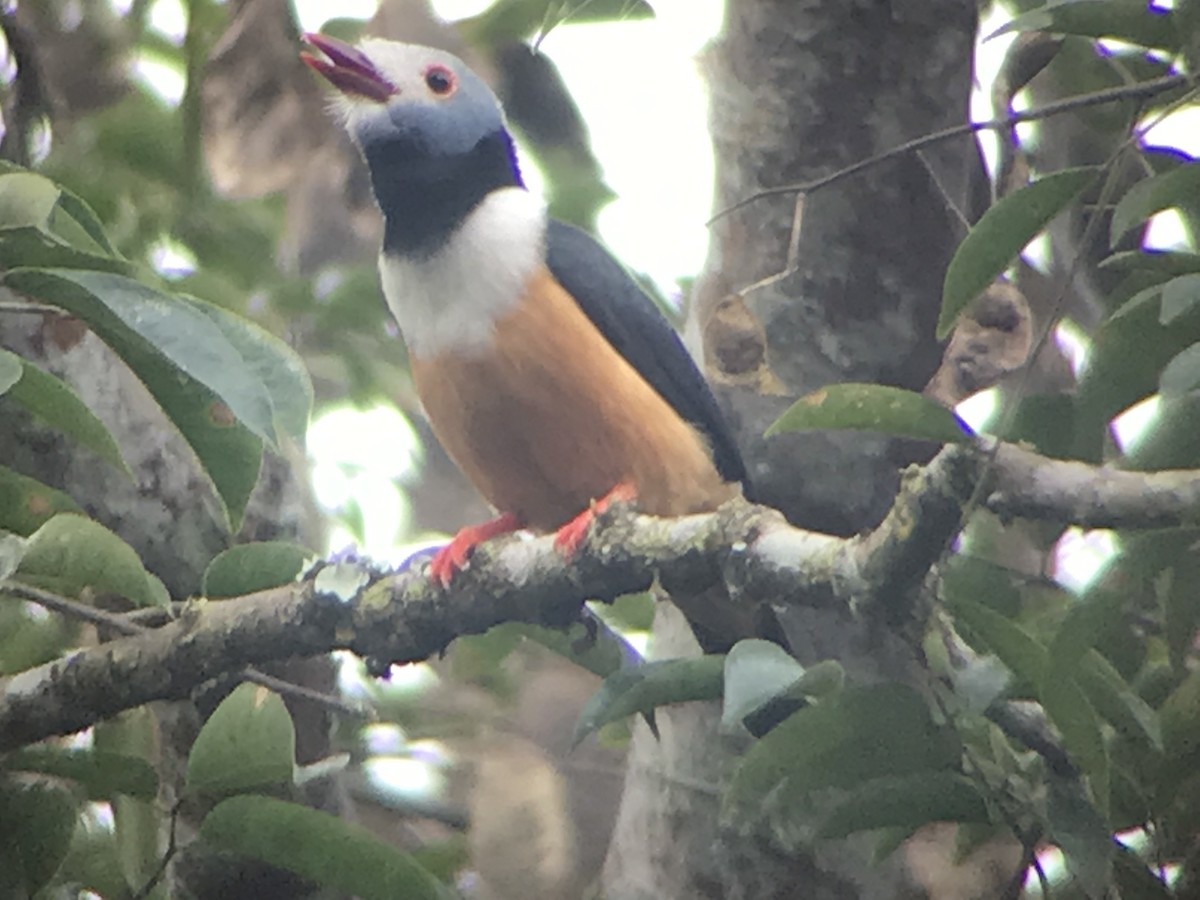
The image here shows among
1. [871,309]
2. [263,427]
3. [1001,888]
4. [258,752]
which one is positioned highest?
[263,427]

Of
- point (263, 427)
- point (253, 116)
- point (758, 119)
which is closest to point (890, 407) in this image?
point (263, 427)

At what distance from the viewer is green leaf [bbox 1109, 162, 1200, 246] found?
1.72m

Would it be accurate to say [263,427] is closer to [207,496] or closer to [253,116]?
[207,496]

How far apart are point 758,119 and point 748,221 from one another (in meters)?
0.18

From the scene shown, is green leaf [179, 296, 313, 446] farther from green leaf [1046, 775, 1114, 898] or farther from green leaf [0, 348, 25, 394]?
green leaf [1046, 775, 1114, 898]

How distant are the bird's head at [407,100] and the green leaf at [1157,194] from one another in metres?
1.55

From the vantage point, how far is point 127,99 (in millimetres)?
3125

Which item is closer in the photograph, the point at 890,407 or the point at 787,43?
the point at 890,407

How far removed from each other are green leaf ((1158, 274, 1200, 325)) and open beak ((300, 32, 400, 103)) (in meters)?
1.81

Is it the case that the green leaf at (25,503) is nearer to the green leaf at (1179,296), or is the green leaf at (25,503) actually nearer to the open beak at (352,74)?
the open beak at (352,74)

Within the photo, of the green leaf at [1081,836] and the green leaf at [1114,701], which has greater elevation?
the green leaf at [1114,701]

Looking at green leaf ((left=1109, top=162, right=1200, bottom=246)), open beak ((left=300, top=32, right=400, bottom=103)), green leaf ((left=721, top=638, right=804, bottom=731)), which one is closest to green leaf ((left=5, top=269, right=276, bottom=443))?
green leaf ((left=721, top=638, right=804, bottom=731))

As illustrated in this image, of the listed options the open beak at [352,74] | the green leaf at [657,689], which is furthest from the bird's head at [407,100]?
the green leaf at [657,689]

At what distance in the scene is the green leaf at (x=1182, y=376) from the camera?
145 centimetres
